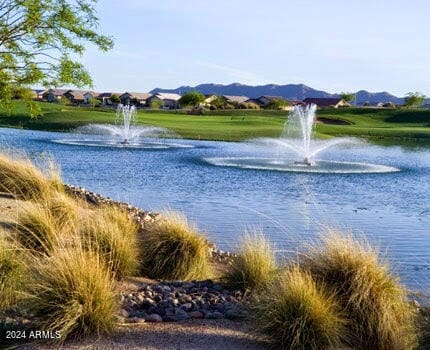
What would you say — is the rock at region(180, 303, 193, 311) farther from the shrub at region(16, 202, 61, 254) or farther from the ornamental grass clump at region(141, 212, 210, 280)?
the shrub at region(16, 202, 61, 254)

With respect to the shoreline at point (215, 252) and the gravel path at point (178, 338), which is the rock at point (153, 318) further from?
the shoreline at point (215, 252)

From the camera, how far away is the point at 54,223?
34.5ft

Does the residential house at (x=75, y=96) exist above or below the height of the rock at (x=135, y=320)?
below

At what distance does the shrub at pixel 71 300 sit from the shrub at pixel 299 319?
1.73 meters

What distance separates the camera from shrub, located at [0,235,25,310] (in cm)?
731

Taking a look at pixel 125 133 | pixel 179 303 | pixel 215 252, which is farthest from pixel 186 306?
pixel 125 133

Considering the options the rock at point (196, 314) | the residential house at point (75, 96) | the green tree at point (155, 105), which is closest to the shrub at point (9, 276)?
the rock at point (196, 314)

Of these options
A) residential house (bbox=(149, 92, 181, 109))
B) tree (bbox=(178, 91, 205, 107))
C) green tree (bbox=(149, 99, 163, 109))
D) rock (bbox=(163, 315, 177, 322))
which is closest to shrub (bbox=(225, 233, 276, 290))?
rock (bbox=(163, 315, 177, 322))

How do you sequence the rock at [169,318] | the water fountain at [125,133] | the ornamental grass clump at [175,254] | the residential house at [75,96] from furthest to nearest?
the residential house at [75,96]
the water fountain at [125,133]
the ornamental grass clump at [175,254]
the rock at [169,318]

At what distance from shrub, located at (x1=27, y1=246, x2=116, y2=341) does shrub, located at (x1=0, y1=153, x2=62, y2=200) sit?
285 inches

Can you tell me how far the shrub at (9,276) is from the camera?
24.0 feet

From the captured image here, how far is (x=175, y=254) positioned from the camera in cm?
1007

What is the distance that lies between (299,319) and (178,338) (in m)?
1.34

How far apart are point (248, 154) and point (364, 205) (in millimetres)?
18939
